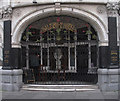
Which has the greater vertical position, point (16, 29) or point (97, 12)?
point (97, 12)

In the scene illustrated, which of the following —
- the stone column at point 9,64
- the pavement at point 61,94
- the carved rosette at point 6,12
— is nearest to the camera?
the pavement at point 61,94

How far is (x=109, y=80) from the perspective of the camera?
8797mm

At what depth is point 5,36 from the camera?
9500 millimetres

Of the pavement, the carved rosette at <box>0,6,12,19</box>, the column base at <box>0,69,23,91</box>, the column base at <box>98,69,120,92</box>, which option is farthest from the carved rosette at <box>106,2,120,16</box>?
the column base at <box>0,69,23,91</box>

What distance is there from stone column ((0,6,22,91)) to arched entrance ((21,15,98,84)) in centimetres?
95

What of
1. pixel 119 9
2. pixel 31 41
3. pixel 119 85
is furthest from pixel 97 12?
pixel 31 41

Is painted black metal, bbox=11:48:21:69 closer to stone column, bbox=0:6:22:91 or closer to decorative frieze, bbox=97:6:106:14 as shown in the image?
stone column, bbox=0:6:22:91

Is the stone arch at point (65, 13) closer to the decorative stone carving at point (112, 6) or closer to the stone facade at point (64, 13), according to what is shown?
the stone facade at point (64, 13)

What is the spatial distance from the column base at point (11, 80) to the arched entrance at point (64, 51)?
1094mm

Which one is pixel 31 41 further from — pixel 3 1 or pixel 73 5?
pixel 73 5

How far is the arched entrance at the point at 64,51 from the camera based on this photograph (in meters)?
9.99

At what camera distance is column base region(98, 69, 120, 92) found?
28.8 feet

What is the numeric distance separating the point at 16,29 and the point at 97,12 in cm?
457

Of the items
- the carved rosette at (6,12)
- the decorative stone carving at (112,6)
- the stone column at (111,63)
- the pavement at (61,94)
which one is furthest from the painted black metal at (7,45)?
the decorative stone carving at (112,6)
